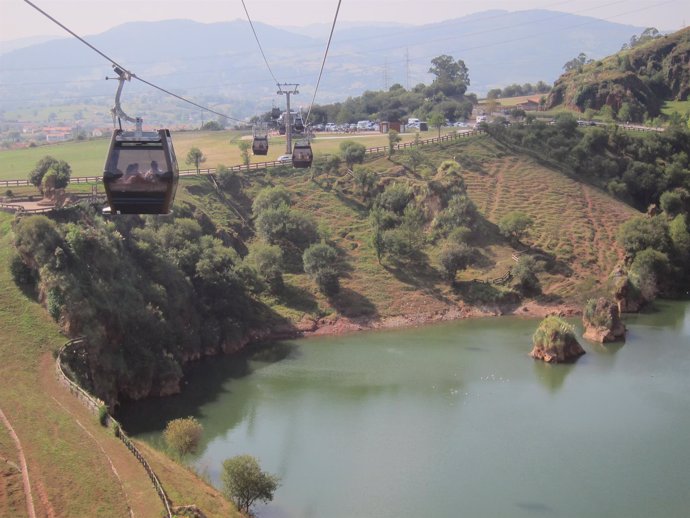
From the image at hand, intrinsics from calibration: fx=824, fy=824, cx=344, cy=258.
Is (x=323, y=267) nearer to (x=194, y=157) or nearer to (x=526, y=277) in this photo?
(x=526, y=277)

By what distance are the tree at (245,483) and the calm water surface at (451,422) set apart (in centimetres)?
122

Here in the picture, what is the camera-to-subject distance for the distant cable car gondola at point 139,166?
25969mm

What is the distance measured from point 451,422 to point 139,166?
25.8 metres

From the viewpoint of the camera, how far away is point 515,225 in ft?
245

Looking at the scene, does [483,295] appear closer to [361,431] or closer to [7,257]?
[361,431]

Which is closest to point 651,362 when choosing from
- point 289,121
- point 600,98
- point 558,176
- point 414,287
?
point 414,287

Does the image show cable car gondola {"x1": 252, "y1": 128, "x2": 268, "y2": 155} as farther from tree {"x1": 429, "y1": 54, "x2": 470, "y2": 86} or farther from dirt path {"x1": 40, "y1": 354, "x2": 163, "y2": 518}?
tree {"x1": 429, "y1": 54, "x2": 470, "y2": 86}

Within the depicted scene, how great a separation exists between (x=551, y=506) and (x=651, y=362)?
23156mm

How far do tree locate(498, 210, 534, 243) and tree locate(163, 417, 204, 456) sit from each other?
144 feet

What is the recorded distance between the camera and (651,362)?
55.0m

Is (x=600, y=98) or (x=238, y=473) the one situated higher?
(x=600, y=98)

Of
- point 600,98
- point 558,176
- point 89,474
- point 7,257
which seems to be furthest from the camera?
point 600,98

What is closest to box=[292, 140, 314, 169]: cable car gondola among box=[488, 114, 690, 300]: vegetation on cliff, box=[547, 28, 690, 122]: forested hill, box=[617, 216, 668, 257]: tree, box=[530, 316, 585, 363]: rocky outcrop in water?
box=[530, 316, 585, 363]: rocky outcrop in water

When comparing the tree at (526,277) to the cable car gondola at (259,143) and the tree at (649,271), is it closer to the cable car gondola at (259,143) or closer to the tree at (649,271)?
the tree at (649,271)
